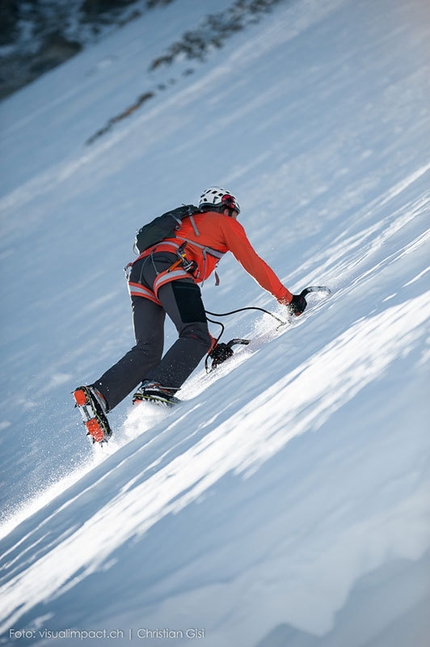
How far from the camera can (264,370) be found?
305 cm

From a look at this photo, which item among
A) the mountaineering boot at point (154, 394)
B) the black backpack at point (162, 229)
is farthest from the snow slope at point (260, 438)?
the black backpack at point (162, 229)

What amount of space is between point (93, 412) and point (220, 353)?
119 centimetres

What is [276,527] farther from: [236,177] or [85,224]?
[85,224]

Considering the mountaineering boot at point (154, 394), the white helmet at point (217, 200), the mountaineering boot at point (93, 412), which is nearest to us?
the mountaineering boot at point (154, 394)

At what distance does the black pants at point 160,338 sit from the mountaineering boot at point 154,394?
0.04 m

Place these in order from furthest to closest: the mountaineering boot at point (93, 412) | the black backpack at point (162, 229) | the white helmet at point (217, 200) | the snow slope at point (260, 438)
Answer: the white helmet at point (217, 200), the black backpack at point (162, 229), the mountaineering boot at point (93, 412), the snow slope at point (260, 438)

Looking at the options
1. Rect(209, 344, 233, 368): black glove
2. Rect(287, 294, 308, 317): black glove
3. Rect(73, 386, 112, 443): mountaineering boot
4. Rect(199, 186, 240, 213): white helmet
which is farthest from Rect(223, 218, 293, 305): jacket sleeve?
Rect(73, 386, 112, 443): mountaineering boot

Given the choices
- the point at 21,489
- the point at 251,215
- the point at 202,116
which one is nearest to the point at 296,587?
the point at 21,489

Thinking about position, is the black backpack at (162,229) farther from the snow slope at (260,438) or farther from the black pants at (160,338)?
the snow slope at (260,438)

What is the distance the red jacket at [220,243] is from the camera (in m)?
4.16

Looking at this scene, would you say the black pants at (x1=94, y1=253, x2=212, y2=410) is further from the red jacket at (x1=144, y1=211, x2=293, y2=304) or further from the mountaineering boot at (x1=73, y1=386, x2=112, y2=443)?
the red jacket at (x1=144, y1=211, x2=293, y2=304)

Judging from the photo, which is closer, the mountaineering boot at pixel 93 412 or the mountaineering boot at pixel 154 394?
the mountaineering boot at pixel 154 394

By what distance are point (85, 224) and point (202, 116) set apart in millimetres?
5868

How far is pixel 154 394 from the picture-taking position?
3.62 metres
